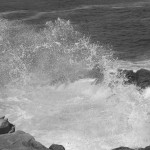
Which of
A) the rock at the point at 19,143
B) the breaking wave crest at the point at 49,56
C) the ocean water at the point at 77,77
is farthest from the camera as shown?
the breaking wave crest at the point at 49,56

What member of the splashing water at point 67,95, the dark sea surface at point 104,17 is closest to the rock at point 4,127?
the splashing water at point 67,95

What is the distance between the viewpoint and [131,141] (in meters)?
21.7

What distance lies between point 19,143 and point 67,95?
11.1 meters

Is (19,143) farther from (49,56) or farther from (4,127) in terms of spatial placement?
(49,56)

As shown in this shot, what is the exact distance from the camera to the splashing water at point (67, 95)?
2255 centimetres

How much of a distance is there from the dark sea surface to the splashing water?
223 cm

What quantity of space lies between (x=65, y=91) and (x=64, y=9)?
27776mm

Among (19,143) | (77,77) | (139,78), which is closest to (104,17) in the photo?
(77,77)

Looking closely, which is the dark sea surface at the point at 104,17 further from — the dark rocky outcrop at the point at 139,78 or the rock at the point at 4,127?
the rock at the point at 4,127

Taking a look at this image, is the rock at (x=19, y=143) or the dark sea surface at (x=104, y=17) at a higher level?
the dark sea surface at (x=104, y=17)

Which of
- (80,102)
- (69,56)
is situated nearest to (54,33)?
(69,56)

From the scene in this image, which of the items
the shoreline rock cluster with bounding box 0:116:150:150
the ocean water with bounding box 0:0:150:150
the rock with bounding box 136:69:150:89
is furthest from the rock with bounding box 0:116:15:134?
the rock with bounding box 136:69:150:89

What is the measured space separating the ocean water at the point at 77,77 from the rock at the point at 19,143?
3474mm

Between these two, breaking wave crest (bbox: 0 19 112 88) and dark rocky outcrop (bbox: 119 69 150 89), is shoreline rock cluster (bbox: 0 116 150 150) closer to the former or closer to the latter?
dark rocky outcrop (bbox: 119 69 150 89)
